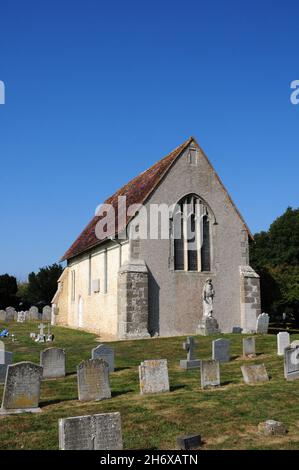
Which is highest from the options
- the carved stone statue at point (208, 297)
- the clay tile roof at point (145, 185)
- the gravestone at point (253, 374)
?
the clay tile roof at point (145, 185)

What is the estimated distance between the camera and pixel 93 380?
36.6 ft

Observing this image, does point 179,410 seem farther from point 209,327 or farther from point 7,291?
point 7,291

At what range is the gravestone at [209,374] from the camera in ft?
39.6

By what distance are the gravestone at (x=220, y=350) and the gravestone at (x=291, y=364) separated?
307 cm

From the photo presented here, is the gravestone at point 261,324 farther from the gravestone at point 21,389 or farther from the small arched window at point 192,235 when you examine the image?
the gravestone at point 21,389

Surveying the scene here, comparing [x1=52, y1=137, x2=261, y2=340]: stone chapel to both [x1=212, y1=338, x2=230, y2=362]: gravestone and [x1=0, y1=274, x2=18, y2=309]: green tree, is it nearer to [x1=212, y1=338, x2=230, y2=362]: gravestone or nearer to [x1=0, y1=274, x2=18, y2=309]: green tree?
[x1=212, y1=338, x2=230, y2=362]: gravestone

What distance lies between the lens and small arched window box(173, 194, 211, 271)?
24.7 meters

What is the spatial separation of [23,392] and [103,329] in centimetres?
1694

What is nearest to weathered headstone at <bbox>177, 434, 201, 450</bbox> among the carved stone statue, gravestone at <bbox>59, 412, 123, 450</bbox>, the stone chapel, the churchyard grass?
the churchyard grass

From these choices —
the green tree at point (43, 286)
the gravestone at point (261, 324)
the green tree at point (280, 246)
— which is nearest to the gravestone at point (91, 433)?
the gravestone at point (261, 324)

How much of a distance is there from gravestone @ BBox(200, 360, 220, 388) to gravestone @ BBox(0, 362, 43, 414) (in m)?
4.15
